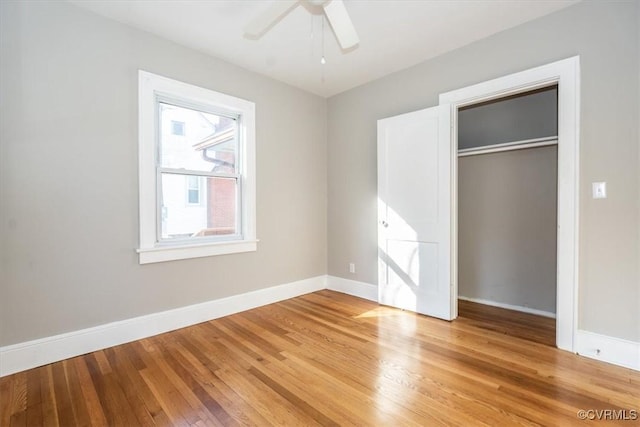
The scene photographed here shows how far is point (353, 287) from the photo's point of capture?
3910 mm

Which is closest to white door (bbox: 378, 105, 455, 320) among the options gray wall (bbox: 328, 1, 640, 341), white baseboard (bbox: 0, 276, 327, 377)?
gray wall (bbox: 328, 1, 640, 341)

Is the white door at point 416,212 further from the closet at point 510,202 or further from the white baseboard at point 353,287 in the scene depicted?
the closet at point 510,202

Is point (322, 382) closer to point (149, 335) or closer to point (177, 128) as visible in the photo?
point (149, 335)

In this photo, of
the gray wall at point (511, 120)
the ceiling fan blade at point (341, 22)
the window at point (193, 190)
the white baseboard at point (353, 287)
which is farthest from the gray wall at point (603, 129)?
the window at point (193, 190)

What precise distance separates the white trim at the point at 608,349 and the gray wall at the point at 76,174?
3.19 meters

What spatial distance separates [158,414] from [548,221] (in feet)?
12.3

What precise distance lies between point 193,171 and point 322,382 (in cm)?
226

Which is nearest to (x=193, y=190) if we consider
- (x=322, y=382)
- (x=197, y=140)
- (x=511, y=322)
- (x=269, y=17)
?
(x=197, y=140)

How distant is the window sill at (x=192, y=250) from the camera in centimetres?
263

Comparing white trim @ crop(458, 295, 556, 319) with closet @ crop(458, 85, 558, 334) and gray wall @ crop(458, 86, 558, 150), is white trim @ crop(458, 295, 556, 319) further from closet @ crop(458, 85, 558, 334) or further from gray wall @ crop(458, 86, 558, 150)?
gray wall @ crop(458, 86, 558, 150)

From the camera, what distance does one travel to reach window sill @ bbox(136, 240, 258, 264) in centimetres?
263

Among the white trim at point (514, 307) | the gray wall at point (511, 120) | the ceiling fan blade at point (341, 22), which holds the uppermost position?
the ceiling fan blade at point (341, 22)

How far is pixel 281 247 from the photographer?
147 inches

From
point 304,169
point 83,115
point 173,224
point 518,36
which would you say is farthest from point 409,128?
point 83,115
